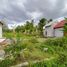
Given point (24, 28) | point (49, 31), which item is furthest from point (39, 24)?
point (49, 31)

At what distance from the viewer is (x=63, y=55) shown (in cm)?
928

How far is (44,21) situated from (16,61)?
4875 cm

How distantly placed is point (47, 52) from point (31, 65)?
2328 millimetres

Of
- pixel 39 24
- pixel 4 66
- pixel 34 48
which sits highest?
pixel 39 24

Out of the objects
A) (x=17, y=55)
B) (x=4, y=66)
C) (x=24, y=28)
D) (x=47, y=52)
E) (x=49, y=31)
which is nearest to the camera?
(x=4, y=66)

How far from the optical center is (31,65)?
26.3 feet

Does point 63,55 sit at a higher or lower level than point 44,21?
lower

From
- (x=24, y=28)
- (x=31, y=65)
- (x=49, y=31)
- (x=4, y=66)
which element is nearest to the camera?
(x=31, y=65)

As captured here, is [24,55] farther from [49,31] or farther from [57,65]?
[49,31]

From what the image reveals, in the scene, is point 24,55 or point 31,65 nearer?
point 31,65

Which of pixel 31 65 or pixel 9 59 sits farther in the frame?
pixel 9 59

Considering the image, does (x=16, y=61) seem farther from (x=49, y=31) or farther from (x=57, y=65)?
(x=49, y=31)

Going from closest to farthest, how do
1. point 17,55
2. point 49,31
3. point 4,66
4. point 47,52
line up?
point 4,66, point 17,55, point 47,52, point 49,31

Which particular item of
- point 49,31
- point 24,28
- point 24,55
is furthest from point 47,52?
point 24,28
